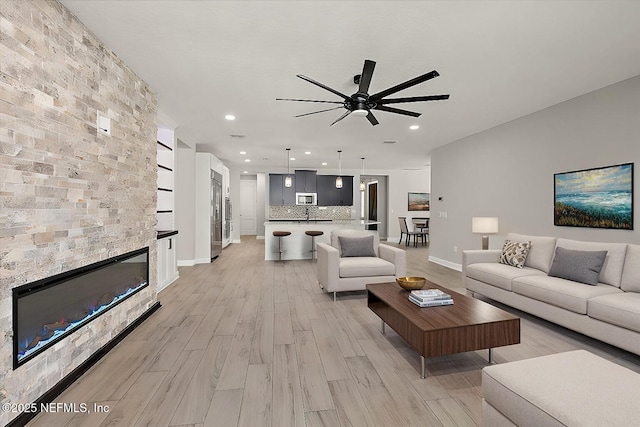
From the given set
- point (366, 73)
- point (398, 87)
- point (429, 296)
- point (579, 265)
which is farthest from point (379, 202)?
point (366, 73)

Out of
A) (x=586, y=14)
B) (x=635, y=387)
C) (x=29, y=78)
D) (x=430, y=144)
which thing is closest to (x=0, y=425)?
(x=29, y=78)

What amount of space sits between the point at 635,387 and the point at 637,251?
2.40 m

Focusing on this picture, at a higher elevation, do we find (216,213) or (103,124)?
(103,124)

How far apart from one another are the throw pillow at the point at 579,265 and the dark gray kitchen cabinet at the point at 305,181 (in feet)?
23.1

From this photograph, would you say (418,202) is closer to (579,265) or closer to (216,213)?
(216,213)

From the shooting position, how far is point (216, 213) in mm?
7359

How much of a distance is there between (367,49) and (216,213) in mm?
5737

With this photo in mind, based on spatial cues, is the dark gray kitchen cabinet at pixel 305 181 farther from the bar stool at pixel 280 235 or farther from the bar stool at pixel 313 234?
the bar stool at pixel 280 235

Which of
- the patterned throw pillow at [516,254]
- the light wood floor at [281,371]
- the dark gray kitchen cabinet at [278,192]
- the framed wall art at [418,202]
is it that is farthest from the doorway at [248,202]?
the patterned throw pillow at [516,254]

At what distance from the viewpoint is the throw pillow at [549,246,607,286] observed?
3.04 m

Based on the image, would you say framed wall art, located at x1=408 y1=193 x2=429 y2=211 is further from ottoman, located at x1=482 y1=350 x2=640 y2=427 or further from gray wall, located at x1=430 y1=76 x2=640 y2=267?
ottoman, located at x1=482 y1=350 x2=640 y2=427

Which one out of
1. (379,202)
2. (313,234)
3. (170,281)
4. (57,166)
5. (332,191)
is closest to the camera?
(57,166)

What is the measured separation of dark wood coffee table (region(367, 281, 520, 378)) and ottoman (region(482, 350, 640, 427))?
0.57m

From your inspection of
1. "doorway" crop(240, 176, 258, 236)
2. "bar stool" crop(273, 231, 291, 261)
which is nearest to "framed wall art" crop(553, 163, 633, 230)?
"bar stool" crop(273, 231, 291, 261)
